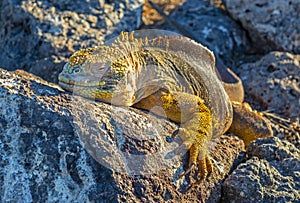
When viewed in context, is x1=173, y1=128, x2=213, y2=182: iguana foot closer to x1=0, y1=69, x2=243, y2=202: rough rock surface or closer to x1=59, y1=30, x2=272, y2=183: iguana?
x1=59, y1=30, x2=272, y2=183: iguana

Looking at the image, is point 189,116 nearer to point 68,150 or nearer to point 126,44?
point 126,44

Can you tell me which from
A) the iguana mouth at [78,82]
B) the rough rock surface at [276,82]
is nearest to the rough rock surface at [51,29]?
the rough rock surface at [276,82]

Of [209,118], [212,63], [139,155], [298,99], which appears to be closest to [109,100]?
[139,155]

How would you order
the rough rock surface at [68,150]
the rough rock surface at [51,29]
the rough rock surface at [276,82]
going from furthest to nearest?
the rough rock surface at [276,82] → the rough rock surface at [51,29] → the rough rock surface at [68,150]

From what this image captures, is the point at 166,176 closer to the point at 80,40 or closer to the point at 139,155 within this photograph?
the point at 139,155

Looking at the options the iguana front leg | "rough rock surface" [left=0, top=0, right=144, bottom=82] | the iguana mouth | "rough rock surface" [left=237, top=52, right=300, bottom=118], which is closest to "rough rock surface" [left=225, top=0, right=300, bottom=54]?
"rough rock surface" [left=237, top=52, right=300, bottom=118]

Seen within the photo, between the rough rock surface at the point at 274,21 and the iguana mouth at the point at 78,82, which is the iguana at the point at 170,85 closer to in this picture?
the iguana mouth at the point at 78,82
